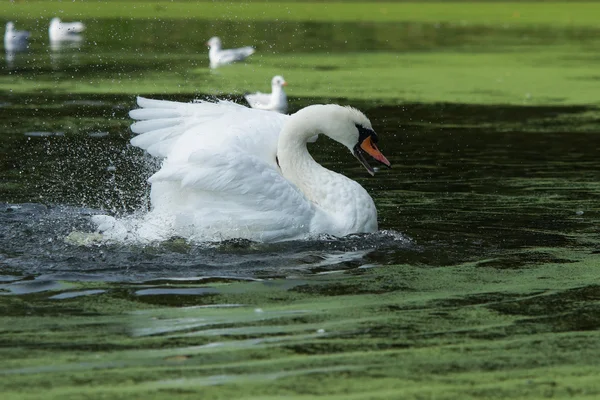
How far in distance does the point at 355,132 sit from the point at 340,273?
1432 millimetres

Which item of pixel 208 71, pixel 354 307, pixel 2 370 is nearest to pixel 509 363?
pixel 354 307

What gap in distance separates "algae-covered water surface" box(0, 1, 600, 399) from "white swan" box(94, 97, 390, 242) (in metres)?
0.14

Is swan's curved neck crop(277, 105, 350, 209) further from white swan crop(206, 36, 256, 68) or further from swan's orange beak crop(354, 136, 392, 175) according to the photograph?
white swan crop(206, 36, 256, 68)

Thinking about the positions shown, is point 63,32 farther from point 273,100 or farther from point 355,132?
point 355,132

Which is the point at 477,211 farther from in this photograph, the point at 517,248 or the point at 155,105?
the point at 155,105

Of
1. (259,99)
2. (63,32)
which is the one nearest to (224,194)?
(259,99)

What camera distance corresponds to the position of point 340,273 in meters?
6.33

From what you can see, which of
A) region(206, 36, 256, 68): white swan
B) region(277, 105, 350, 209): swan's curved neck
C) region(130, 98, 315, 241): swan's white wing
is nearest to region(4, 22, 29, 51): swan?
region(206, 36, 256, 68): white swan

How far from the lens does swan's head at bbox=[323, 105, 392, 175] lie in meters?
7.37

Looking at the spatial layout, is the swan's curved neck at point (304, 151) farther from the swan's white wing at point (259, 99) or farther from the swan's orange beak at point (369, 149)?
the swan's white wing at point (259, 99)

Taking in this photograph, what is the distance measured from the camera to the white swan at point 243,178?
22.4ft

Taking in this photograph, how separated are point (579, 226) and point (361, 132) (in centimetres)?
174

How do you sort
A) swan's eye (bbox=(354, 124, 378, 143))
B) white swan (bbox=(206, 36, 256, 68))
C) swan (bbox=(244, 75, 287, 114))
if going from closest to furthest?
1. swan's eye (bbox=(354, 124, 378, 143))
2. swan (bbox=(244, 75, 287, 114))
3. white swan (bbox=(206, 36, 256, 68))

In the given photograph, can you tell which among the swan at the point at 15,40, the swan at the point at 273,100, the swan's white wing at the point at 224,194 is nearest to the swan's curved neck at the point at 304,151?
the swan's white wing at the point at 224,194
